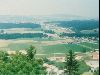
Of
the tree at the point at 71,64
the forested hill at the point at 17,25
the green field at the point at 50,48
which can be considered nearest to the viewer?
the tree at the point at 71,64

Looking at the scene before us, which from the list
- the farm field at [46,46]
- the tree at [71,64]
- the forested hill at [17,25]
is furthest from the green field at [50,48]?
the tree at [71,64]

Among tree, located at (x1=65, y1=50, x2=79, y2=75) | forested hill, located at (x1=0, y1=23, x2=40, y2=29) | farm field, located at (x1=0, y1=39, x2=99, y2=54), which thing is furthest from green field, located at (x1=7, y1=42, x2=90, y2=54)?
tree, located at (x1=65, y1=50, x2=79, y2=75)

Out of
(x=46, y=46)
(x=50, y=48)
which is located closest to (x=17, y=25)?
(x=50, y=48)

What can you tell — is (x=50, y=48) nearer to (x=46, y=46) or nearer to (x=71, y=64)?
(x=46, y=46)

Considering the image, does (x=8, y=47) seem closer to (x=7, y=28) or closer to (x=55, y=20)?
(x=7, y=28)

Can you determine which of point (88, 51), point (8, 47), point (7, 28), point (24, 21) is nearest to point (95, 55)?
point (88, 51)

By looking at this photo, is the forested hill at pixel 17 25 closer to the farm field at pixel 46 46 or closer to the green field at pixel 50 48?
the farm field at pixel 46 46

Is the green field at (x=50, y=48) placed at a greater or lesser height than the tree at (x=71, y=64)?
lesser

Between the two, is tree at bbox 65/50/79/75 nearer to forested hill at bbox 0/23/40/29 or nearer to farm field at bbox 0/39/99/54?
farm field at bbox 0/39/99/54

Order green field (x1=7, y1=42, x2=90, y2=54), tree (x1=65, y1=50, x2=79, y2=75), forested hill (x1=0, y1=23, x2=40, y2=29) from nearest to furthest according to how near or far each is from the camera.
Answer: tree (x1=65, y1=50, x2=79, y2=75), green field (x1=7, y1=42, x2=90, y2=54), forested hill (x1=0, y1=23, x2=40, y2=29)

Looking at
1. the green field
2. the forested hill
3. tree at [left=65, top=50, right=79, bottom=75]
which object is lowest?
the green field

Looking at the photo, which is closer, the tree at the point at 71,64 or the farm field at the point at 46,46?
the tree at the point at 71,64
